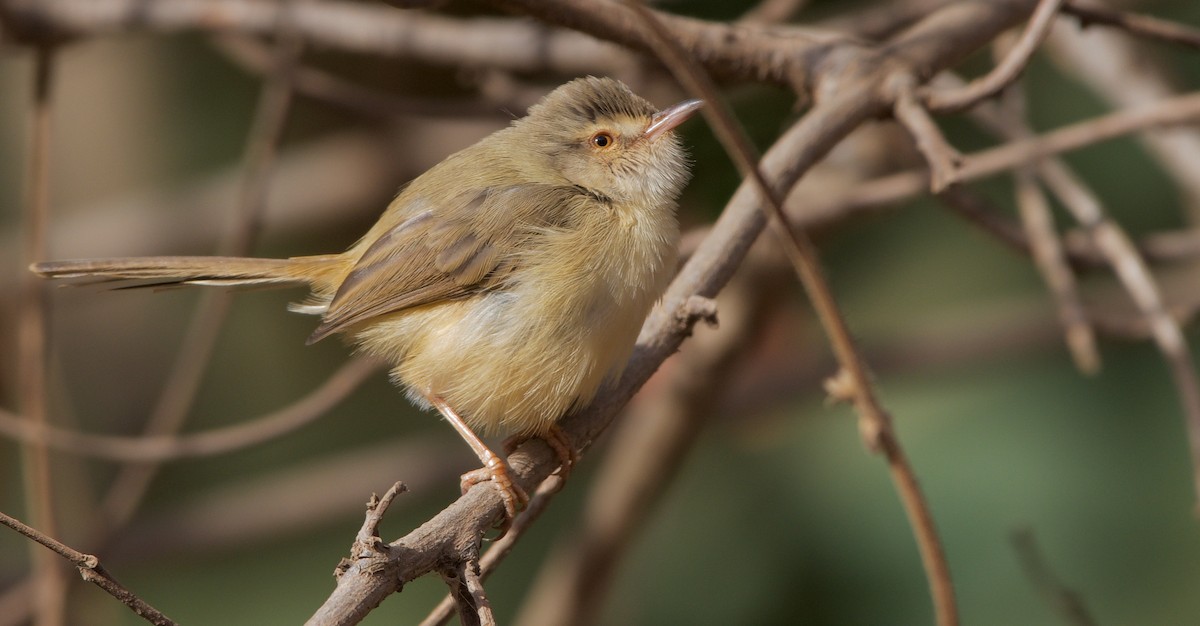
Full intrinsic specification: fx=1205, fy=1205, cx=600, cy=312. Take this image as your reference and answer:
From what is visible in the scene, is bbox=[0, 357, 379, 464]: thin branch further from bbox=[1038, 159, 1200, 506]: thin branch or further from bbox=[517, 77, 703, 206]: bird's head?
bbox=[1038, 159, 1200, 506]: thin branch

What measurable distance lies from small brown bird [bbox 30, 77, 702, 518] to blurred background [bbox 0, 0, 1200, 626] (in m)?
0.82

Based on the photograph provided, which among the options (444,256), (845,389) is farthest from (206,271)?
(845,389)

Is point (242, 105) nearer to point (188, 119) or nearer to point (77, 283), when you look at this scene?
point (188, 119)

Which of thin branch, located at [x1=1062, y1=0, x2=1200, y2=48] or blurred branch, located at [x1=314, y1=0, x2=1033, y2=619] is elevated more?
blurred branch, located at [x1=314, y1=0, x2=1033, y2=619]

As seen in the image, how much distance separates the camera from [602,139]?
343cm

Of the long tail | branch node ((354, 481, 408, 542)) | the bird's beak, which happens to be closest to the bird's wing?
the long tail

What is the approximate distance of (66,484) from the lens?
217 inches

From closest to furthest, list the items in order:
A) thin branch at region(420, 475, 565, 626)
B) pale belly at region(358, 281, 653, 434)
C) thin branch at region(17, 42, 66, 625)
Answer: thin branch at region(420, 475, 565, 626) → pale belly at region(358, 281, 653, 434) → thin branch at region(17, 42, 66, 625)

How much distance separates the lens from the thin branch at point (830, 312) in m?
1.52

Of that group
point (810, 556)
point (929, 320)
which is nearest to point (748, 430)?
point (810, 556)

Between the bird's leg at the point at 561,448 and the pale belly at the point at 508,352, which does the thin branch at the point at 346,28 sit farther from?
the bird's leg at the point at 561,448

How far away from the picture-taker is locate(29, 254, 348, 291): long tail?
2873 mm

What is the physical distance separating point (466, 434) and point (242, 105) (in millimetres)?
3911

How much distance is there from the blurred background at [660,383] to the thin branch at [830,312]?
2123mm
